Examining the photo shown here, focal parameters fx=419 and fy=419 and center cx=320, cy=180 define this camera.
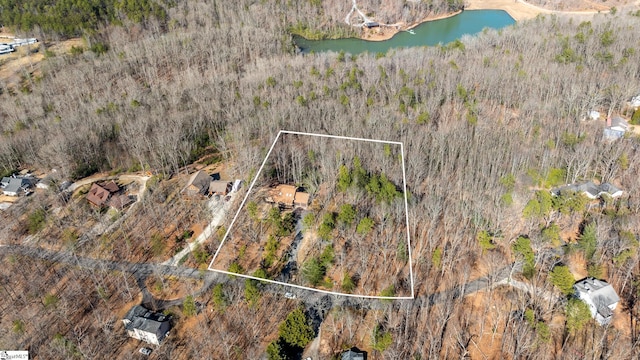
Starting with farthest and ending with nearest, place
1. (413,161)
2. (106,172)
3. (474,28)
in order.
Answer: (474,28)
(106,172)
(413,161)

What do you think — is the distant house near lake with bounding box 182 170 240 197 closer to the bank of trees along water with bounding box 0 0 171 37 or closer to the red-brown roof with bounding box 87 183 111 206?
the red-brown roof with bounding box 87 183 111 206

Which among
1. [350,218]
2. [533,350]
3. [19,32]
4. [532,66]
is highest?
[19,32]

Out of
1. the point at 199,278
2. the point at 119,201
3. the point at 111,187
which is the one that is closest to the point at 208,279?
the point at 199,278

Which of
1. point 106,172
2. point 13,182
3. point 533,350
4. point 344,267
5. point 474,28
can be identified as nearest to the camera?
point 533,350

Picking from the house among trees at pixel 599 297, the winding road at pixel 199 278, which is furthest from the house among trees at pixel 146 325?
the house among trees at pixel 599 297

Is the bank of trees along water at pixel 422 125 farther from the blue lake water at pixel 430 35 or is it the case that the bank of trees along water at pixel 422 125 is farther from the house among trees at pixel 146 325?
the blue lake water at pixel 430 35

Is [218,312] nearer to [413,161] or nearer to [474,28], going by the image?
[413,161]

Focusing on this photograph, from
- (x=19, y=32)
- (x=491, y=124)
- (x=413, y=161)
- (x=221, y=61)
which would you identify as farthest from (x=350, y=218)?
(x=19, y=32)

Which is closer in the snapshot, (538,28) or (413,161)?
(413,161)
